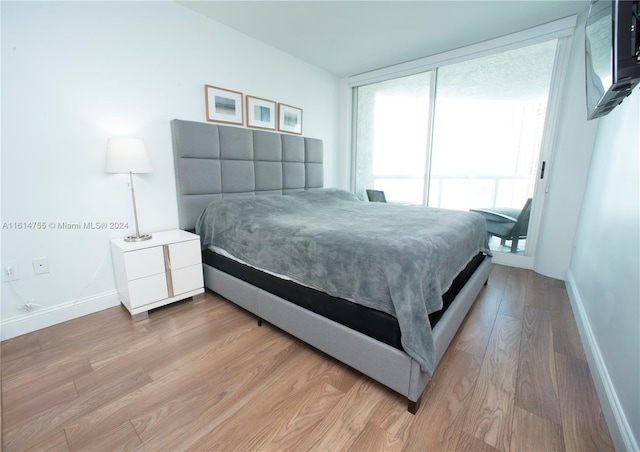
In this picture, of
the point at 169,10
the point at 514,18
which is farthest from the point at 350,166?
the point at 169,10

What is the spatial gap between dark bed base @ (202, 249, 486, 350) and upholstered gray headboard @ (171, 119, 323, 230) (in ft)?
2.49

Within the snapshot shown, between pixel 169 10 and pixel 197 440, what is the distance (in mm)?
3048

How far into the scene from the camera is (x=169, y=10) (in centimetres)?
224

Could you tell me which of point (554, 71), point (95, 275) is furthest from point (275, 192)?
point (554, 71)

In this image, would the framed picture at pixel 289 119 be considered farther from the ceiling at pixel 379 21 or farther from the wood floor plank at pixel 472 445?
the wood floor plank at pixel 472 445

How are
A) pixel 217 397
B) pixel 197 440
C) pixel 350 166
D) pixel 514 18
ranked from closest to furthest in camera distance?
pixel 197 440
pixel 217 397
pixel 514 18
pixel 350 166

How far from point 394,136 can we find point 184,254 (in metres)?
3.32

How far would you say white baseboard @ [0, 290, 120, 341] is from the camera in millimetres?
1758

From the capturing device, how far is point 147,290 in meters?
2.00

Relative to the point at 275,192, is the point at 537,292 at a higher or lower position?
lower

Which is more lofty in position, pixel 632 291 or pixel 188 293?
pixel 632 291

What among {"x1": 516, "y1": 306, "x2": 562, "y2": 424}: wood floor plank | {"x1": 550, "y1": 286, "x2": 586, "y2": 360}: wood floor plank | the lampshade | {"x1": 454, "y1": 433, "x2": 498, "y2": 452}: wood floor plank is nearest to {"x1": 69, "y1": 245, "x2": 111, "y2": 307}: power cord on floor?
the lampshade

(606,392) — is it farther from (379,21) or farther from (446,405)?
(379,21)

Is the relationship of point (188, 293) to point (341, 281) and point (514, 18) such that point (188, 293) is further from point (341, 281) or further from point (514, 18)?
point (514, 18)
